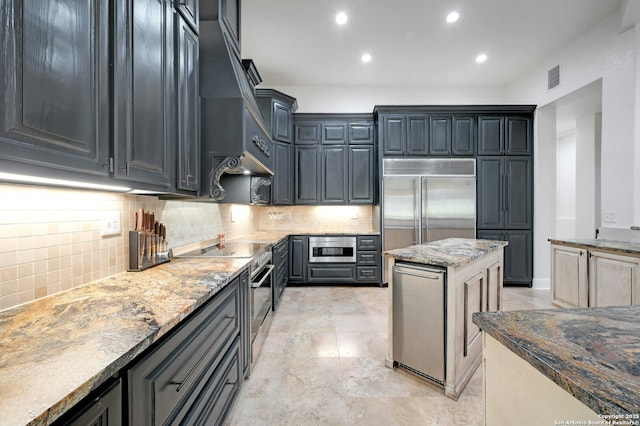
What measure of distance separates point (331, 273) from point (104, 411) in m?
3.63

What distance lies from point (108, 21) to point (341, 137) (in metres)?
3.59

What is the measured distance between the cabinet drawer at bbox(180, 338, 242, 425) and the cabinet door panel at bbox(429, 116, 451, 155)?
3871 mm

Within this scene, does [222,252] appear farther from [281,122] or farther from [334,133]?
[334,133]

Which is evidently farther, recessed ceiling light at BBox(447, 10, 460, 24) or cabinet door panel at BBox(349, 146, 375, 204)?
cabinet door panel at BBox(349, 146, 375, 204)

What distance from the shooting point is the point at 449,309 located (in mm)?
1719

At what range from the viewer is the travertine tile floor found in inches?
63.3

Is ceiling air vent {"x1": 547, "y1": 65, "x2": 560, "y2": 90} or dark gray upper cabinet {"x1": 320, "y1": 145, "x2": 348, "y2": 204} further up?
ceiling air vent {"x1": 547, "y1": 65, "x2": 560, "y2": 90}

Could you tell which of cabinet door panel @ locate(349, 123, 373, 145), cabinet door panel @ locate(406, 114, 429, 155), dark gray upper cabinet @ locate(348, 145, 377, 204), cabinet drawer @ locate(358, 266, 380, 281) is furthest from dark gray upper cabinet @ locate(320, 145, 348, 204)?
cabinet drawer @ locate(358, 266, 380, 281)

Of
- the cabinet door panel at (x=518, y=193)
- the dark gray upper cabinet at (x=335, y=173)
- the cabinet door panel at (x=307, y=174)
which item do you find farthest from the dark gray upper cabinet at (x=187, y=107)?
the cabinet door panel at (x=518, y=193)

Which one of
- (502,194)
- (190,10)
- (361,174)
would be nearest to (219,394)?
(190,10)

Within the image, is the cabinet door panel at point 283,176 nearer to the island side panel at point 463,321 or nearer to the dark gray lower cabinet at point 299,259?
the dark gray lower cabinet at point 299,259

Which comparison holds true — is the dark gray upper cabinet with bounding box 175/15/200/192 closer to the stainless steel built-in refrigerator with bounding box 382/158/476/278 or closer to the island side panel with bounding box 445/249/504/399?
Result: the island side panel with bounding box 445/249/504/399

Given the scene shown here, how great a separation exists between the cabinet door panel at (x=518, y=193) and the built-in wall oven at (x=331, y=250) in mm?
2457

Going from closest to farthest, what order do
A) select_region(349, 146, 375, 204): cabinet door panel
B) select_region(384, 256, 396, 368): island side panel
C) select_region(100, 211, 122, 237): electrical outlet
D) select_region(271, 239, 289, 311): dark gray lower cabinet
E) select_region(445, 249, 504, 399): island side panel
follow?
1. select_region(100, 211, 122, 237): electrical outlet
2. select_region(445, 249, 504, 399): island side panel
3. select_region(384, 256, 396, 368): island side panel
4. select_region(271, 239, 289, 311): dark gray lower cabinet
5. select_region(349, 146, 375, 204): cabinet door panel
